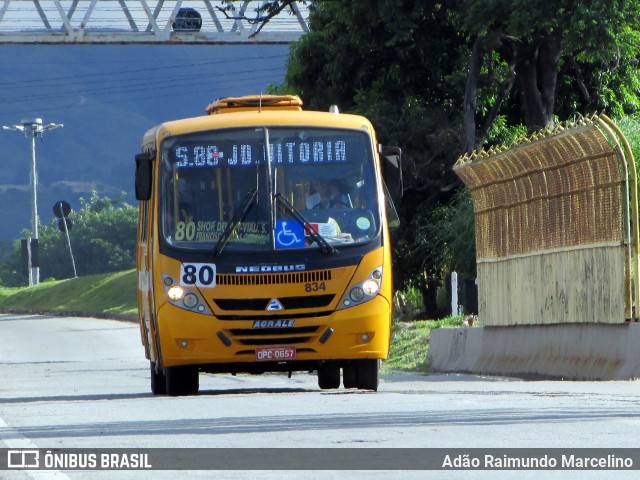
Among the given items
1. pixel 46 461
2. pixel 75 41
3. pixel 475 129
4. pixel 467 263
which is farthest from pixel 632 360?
pixel 75 41

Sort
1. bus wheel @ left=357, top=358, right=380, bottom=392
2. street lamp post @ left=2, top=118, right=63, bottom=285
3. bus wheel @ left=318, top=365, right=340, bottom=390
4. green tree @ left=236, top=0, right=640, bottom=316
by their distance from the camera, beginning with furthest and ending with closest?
street lamp post @ left=2, top=118, right=63, bottom=285 < green tree @ left=236, top=0, right=640, bottom=316 < bus wheel @ left=318, top=365, right=340, bottom=390 < bus wheel @ left=357, top=358, right=380, bottom=392

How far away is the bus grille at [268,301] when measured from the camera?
1608cm

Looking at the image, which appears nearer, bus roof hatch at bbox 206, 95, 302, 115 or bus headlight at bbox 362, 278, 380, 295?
bus headlight at bbox 362, 278, 380, 295

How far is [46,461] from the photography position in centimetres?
984

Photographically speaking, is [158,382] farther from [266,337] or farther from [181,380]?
[266,337]

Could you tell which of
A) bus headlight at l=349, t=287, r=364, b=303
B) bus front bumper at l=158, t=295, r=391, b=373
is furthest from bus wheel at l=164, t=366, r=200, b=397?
bus headlight at l=349, t=287, r=364, b=303

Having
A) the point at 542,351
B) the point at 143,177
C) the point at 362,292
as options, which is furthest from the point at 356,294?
the point at 542,351

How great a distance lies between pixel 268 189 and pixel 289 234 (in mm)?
564

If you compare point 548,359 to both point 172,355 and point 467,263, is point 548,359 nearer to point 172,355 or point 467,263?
point 172,355

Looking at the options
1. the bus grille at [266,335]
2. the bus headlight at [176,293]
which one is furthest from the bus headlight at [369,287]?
the bus headlight at [176,293]

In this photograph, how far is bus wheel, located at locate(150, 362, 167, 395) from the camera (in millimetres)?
17953

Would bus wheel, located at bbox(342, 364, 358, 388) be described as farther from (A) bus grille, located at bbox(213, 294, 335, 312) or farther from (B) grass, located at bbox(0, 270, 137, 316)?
(B) grass, located at bbox(0, 270, 137, 316)

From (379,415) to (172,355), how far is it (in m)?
4.01

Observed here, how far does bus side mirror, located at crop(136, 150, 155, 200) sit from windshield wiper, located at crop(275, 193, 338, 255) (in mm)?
1412
